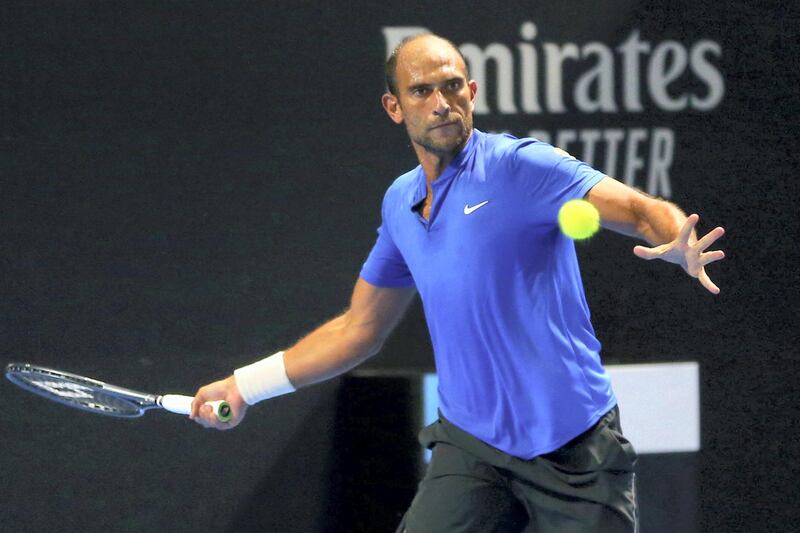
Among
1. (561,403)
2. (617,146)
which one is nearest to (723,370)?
(617,146)

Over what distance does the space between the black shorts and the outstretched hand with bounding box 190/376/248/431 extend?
63 cm

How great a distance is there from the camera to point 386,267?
132 inches

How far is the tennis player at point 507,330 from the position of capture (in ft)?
9.50

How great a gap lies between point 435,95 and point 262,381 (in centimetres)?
94

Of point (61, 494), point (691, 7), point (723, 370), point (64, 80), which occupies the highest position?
point (691, 7)

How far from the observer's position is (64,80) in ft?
14.0

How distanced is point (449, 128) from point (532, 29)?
150 centimetres

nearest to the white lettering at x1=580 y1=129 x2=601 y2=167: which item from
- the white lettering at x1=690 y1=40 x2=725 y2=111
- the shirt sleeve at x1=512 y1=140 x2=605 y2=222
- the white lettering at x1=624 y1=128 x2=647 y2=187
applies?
the white lettering at x1=624 y1=128 x2=647 y2=187

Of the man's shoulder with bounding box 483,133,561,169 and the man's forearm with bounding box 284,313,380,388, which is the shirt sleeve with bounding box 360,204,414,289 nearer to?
the man's forearm with bounding box 284,313,380,388

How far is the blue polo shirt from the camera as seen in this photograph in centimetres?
290

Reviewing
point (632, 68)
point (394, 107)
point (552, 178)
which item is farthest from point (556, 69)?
point (552, 178)

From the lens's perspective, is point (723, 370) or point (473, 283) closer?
point (473, 283)

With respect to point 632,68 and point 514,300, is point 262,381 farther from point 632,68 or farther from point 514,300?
point 632,68

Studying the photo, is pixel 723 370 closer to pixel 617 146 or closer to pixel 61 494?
pixel 617 146
